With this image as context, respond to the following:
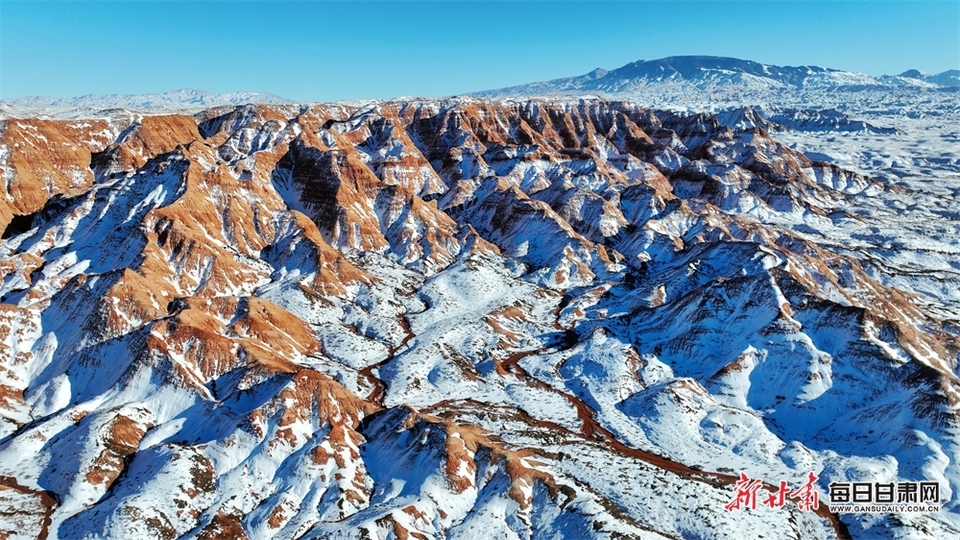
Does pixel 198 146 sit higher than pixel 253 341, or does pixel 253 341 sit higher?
pixel 198 146

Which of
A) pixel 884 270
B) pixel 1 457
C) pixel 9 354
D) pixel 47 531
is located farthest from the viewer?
pixel 884 270

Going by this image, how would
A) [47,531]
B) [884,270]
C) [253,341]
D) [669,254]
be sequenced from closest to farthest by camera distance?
[47,531]
[253,341]
[884,270]
[669,254]

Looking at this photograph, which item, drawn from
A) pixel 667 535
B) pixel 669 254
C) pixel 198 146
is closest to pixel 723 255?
pixel 669 254

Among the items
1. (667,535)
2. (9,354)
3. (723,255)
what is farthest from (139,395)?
(723,255)

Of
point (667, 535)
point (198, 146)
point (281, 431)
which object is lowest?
point (667, 535)

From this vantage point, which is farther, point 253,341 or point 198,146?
point 198,146

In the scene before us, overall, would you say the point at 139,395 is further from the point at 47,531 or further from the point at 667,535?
the point at 667,535
